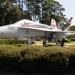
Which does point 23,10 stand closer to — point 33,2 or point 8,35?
point 33,2

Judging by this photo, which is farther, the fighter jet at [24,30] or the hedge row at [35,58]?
the fighter jet at [24,30]

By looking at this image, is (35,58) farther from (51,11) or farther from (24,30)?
(51,11)

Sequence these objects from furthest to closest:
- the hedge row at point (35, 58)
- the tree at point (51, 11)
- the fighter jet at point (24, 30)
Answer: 1. the tree at point (51, 11)
2. the fighter jet at point (24, 30)
3. the hedge row at point (35, 58)

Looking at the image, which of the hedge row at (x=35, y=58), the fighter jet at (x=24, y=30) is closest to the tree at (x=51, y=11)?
the fighter jet at (x=24, y=30)

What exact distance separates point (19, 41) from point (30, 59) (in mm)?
18850

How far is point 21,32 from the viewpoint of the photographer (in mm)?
26344

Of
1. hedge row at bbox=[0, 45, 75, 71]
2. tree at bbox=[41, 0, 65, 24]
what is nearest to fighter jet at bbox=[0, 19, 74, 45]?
hedge row at bbox=[0, 45, 75, 71]

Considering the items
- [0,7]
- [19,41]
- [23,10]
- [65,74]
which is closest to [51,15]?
[23,10]

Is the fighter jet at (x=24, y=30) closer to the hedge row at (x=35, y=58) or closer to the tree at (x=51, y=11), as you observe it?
the hedge row at (x=35, y=58)

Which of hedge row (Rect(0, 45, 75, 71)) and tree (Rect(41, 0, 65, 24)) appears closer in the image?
hedge row (Rect(0, 45, 75, 71))

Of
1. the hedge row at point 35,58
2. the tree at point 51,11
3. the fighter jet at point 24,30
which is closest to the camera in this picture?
the hedge row at point 35,58

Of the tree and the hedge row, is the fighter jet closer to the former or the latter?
the hedge row

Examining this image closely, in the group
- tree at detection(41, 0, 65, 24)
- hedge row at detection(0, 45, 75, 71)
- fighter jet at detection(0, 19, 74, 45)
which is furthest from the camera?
tree at detection(41, 0, 65, 24)

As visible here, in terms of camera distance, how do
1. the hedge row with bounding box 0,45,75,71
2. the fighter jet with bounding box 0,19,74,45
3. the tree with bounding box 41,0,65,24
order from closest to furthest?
the hedge row with bounding box 0,45,75,71 → the fighter jet with bounding box 0,19,74,45 → the tree with bounding box 41,0,65,24
